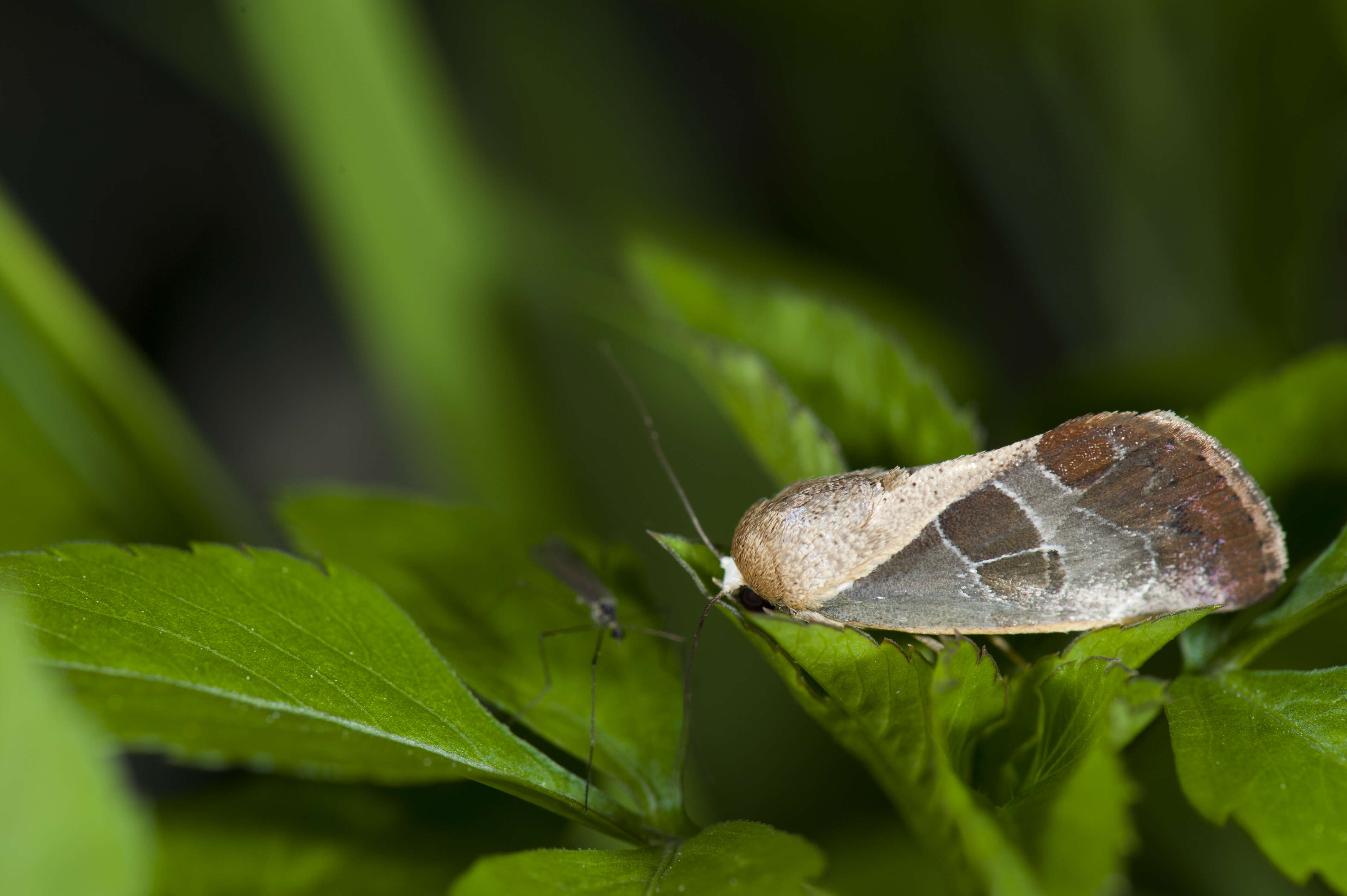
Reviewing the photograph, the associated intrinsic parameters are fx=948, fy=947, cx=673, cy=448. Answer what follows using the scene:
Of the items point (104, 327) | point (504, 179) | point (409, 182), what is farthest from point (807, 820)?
point (504, 179)

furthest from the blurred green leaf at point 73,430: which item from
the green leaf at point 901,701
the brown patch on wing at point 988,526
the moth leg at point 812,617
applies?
the brown patch on wing at point 988,526

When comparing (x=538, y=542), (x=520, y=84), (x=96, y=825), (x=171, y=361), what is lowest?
(x=538, y=542)

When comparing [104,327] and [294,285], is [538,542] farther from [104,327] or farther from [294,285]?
[294,285]

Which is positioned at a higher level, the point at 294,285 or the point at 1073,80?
the point at 294,285

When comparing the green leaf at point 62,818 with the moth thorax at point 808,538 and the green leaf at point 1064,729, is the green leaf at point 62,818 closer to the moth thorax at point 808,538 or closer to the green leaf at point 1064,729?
the green leaf at point 1064,729

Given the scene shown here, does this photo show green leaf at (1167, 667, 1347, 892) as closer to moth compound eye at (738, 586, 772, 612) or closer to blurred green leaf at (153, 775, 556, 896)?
moth compound eye at (738, 586, 772, 612)

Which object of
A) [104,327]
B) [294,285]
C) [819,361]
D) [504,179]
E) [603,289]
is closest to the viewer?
[819,361]

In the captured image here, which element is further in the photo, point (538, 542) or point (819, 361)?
point (819, 361)

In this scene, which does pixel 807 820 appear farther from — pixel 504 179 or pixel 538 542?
pixel 504 179

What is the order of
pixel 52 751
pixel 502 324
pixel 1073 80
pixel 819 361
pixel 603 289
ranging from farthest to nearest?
pixel 502 324
pixel 1073 80
pixel 603 289
pixel 819 361
pixel 52 751
